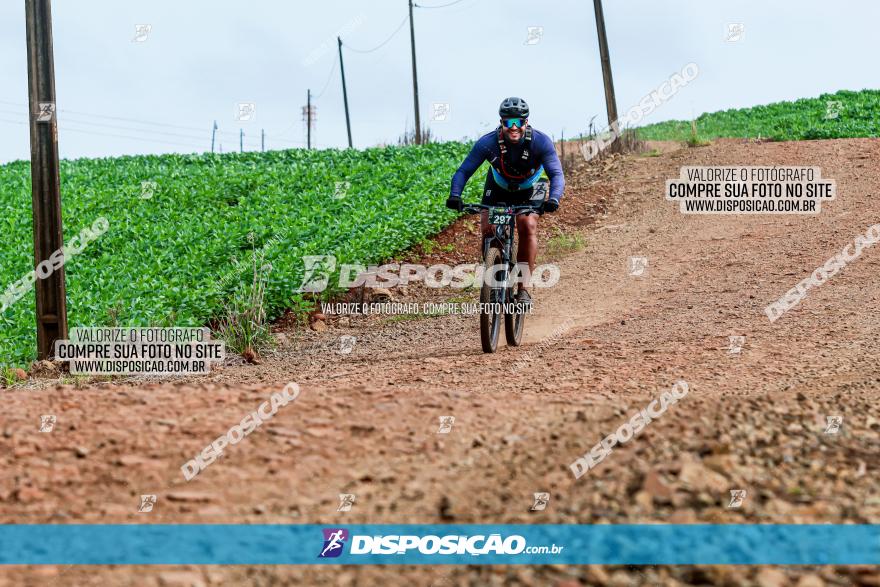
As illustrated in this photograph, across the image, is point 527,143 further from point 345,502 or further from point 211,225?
point 211,225

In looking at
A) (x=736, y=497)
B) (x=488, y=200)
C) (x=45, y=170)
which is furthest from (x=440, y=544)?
(x=45, y=170)

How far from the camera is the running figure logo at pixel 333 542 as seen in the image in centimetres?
374

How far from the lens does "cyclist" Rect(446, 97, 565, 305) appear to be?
882 cm

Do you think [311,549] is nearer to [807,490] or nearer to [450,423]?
[450,423]

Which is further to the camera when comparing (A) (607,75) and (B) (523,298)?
(A) (607,75)

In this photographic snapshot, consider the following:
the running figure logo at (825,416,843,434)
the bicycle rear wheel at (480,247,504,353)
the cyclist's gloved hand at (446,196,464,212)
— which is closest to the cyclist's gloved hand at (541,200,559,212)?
the bicycle rear wheel at (480,247,504,353)

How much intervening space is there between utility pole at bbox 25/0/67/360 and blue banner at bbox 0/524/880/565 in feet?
22.7

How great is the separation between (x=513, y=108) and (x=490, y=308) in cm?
206

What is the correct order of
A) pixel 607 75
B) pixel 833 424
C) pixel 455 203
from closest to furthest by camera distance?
pixel 833 424, pixel 455 203, pixel 607 75

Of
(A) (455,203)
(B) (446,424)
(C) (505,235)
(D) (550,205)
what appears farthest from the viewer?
(C) (505,235)

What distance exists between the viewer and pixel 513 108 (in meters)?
8.80

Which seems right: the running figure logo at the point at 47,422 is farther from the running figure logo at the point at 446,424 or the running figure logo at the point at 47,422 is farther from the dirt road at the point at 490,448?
the running figure logo at the point at 446,424

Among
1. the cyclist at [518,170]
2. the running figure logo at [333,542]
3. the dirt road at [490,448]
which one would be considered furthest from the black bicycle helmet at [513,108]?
the running figure logo at [333,542]

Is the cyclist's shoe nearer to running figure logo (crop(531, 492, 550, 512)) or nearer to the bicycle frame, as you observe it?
the bicycle frame
